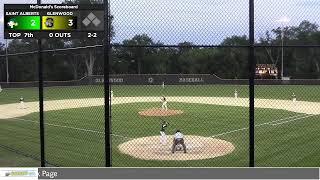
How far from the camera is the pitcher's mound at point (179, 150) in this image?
14.3 m

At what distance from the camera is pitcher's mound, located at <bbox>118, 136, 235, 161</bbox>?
1427 centimetres

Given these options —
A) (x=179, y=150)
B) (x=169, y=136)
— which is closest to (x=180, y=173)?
(x=179, y=150)

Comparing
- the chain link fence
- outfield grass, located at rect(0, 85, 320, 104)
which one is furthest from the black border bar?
outfield grass, located at rect(0, 85, 320, 104)

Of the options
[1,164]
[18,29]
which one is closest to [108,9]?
[18,29]

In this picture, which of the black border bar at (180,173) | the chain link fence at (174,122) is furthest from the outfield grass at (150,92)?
the black border bar at (180,173)

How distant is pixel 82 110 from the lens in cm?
3114

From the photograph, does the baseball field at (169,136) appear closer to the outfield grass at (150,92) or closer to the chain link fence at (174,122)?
the chain link fence at (174,122)

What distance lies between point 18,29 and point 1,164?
4.15 metres

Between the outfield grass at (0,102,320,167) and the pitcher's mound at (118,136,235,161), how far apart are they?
0.39 metres

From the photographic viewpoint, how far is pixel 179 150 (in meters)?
15.0

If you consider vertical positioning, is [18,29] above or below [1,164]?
above

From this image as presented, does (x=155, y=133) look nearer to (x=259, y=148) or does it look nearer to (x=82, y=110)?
(x=259, y=148)
